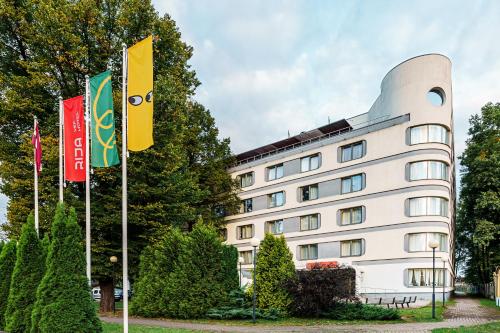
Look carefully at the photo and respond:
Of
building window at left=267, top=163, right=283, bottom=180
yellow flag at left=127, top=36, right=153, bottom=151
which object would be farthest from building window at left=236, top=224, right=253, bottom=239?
yellow flag at left=127, top=36, right=153, bottom=151

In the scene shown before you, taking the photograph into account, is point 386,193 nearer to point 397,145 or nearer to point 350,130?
point 397,145

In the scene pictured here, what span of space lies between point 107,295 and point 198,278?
7.18 metres

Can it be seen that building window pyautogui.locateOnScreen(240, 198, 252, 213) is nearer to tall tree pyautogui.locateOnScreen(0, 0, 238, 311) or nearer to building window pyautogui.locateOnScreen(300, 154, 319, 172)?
building window pyautogui.locateOnScreen(300, 154, 319, 172)

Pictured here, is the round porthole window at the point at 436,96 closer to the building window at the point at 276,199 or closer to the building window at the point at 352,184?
the building window at the point at 352,184

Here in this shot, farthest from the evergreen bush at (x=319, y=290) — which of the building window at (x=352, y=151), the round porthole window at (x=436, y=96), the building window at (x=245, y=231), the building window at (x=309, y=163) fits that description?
the building window at (x=245, y=231)

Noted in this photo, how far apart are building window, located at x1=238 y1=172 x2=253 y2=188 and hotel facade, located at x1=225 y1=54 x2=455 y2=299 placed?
18.8ft

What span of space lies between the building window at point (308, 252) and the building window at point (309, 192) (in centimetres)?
455

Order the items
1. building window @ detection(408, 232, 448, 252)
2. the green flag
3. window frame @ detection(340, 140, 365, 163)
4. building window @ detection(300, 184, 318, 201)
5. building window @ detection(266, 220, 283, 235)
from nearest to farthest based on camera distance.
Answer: the green flag → building window @ detection(408, 232, 448, 252) → window frame @ detection(340, 140, 365, 163) → building window @ detection(300, 184, 318, 201) → building window @ detection(266, 220, 283, 235)

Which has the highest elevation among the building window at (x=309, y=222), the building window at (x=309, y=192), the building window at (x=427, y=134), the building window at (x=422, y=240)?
the building window at (x=427, y=134)

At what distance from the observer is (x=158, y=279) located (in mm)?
22141

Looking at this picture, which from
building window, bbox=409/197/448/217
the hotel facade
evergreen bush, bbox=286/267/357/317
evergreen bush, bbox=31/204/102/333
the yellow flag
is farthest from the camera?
the hotel facade

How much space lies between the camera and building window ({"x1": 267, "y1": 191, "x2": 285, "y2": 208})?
158 ft

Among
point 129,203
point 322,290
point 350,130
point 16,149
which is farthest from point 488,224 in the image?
point 16,149

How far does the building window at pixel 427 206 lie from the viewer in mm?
36438
